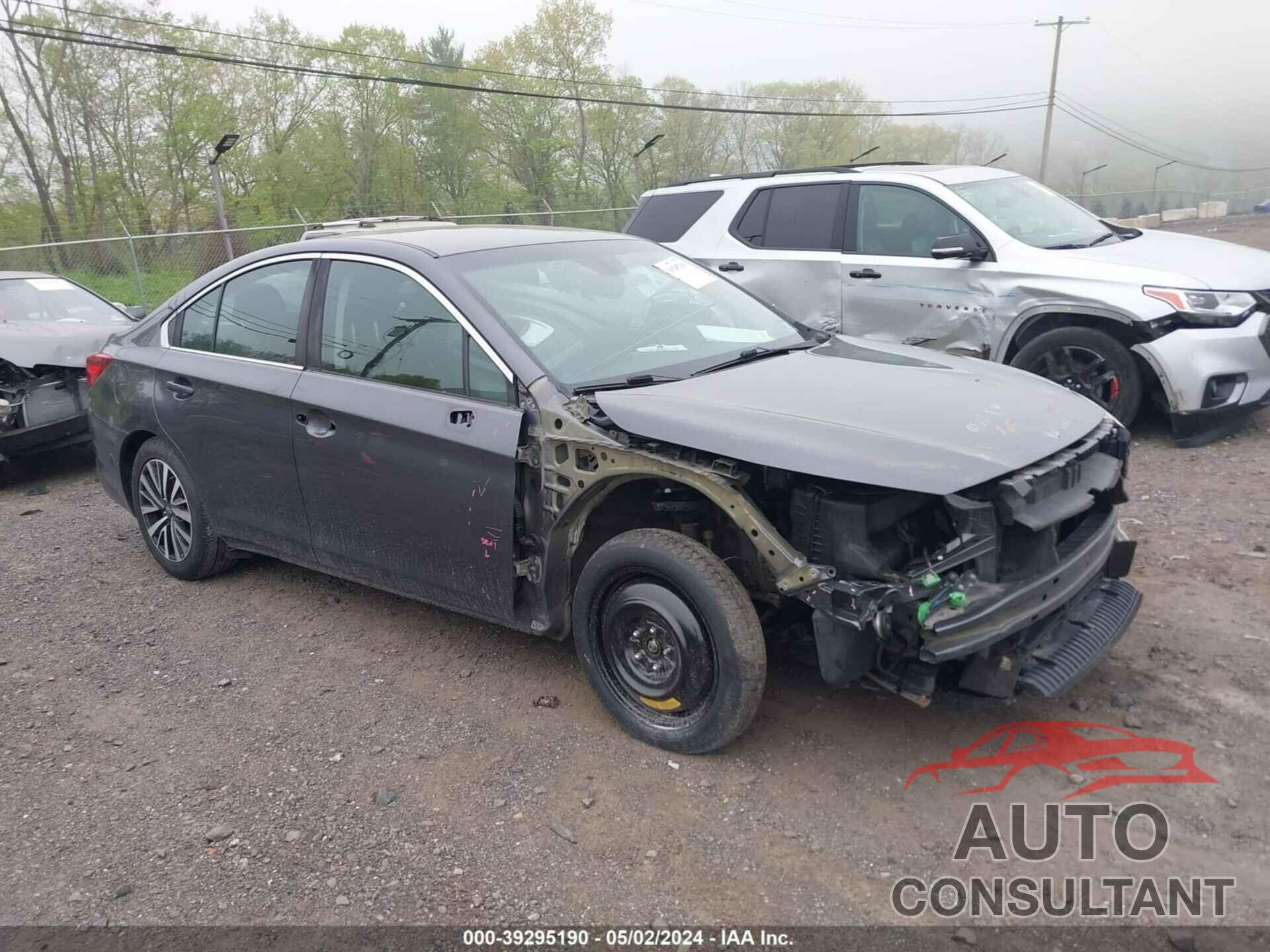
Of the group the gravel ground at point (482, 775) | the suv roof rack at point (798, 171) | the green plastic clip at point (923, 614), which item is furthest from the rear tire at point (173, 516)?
the suv roof rack at point (798, 171)

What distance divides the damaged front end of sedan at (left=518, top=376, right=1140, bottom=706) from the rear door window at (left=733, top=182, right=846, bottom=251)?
4259mm

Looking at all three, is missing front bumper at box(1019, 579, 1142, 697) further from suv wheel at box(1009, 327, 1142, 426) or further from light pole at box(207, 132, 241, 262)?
light pole at box(207, 132, 241, 262)

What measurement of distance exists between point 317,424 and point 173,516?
1.50m

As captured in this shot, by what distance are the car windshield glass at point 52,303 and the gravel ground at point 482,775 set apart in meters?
4.43

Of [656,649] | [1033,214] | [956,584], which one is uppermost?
[1033,214]

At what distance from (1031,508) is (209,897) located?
269cm

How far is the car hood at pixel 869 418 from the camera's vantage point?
282 centimetres

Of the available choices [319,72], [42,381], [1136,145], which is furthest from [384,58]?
[1136,145]

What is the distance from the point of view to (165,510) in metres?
5.00

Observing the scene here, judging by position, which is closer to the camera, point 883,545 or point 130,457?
point 883,545

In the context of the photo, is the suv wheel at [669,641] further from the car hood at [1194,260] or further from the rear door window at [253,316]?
the car hood at [1194,260]

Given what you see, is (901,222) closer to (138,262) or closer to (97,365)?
(97,365)

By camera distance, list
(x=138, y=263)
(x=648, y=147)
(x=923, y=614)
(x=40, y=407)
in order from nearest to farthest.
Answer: (x=923, y=614), (x=40, y=407), (x=648, y=147), (x=138, y=263)

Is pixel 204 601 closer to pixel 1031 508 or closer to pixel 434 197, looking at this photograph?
pixel 1031 508
